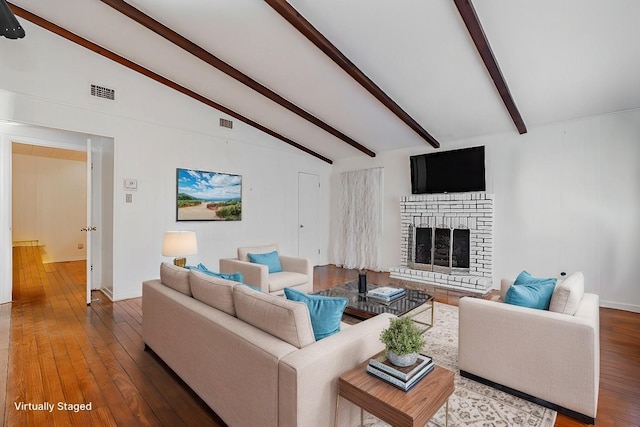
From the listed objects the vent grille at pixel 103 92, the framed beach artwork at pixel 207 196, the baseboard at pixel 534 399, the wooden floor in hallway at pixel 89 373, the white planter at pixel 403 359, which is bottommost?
the wooden floor in hallway at pixel 89 373

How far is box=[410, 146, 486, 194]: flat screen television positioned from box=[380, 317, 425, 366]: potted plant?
4.11 meters

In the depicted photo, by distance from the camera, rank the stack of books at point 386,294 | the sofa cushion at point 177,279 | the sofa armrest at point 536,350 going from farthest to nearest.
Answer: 1. the stack of books at point 386,294
2. the sofa cushion at point 177,279
3. the sofa armrest at point 536,350

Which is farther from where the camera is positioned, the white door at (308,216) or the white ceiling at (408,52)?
the white door at (308,216)

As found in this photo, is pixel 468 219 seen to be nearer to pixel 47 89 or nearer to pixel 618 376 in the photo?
pixel 618 376

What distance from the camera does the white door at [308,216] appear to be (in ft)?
21.5

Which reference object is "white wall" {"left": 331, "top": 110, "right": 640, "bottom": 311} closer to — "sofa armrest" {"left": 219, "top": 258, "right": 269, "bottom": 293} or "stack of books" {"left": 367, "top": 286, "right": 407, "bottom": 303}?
"stack of books" {"left": 367, "top": 286, "right": 407, "bottom": 303}

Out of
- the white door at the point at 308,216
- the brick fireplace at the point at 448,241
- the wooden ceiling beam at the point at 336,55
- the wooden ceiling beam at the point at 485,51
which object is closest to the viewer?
the wooden ceiling beam at the point at 485,51

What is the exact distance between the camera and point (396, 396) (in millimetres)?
1238

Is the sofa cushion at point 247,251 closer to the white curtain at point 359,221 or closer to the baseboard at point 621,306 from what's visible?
the white curtain at point 359,221

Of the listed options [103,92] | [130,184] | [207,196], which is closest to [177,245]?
[130,184]

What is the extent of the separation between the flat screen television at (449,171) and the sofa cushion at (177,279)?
14.2 feet

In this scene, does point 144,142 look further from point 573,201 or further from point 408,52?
point 573,201

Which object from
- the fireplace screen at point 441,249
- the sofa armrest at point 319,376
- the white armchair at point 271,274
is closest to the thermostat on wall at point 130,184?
the white armchair at point 271,274

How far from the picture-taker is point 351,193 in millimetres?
6598
